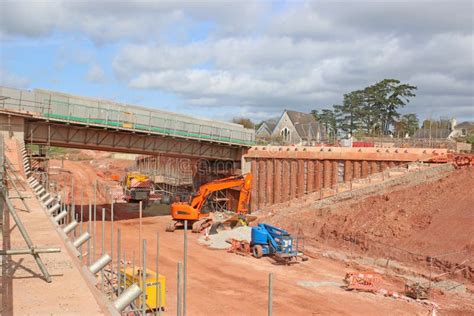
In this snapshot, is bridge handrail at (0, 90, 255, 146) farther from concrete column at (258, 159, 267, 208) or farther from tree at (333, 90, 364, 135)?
tree at (333, 90, 364, 135)

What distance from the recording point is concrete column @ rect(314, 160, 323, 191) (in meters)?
39.5

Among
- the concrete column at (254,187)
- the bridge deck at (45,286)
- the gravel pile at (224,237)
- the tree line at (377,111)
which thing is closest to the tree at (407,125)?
the tree line at (377,111)

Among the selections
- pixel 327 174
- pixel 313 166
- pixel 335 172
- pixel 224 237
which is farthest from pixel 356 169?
pixel 224 237

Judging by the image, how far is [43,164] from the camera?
3216cm

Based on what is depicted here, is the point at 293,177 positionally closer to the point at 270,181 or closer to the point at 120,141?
the point at 270,181

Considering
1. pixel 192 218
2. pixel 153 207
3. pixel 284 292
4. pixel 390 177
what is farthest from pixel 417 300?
pixel 153 207

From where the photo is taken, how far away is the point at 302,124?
282ft

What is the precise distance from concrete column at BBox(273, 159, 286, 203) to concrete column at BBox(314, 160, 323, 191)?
3.64m

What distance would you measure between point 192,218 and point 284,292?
16293 millimetres

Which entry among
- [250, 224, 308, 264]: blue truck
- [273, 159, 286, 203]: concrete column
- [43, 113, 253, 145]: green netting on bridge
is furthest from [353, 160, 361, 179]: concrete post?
[250, 224, 308, 264]: blue truck

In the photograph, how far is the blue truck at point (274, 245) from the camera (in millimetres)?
26375

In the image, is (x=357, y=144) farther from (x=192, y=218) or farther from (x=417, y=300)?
(x=417, y=300)

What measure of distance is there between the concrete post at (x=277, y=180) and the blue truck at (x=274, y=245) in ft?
44.6

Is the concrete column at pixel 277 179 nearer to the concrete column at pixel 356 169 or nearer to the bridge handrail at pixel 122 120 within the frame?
the bridge handrail at pixel 122 120
